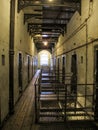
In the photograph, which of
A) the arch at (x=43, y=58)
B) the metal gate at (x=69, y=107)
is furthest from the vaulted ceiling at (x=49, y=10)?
the arch at (x=43, y=58)

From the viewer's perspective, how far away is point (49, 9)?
8016mm

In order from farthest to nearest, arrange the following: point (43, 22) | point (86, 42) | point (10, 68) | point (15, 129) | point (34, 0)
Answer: point (43, 22) < point (34, 0) < point (86, 42) < point (10, 68) < point (15, 129)

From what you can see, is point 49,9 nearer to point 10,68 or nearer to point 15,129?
point 10,68

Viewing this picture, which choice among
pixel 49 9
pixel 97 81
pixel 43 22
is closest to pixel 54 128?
pixel 97 81

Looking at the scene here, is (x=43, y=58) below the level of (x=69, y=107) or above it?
above

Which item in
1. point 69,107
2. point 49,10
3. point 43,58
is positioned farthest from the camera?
point 43,58

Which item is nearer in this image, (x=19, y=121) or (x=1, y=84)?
(x=1, y=84)

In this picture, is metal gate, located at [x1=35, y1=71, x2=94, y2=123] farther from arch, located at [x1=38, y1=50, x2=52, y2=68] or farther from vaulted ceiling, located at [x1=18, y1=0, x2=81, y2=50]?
arch, located at [x1=38, y1=50, x2=52, y2=68]

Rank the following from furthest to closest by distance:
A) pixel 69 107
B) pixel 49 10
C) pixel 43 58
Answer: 1. pixel 43 58
2. pixel 49 10
3. pixel 69 107

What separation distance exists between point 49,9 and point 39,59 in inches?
785

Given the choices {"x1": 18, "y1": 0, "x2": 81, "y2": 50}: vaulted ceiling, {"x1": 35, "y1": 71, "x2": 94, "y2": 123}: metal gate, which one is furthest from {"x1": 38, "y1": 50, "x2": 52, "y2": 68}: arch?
{"x1": 35, "y1": 71, "x2": 94, "y2": 123}: metal gate

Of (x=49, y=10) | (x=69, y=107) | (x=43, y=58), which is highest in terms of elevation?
(x=49, y=10)

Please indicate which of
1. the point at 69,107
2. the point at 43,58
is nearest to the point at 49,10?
the point at 69,107

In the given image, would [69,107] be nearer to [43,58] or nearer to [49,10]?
[49,10]
